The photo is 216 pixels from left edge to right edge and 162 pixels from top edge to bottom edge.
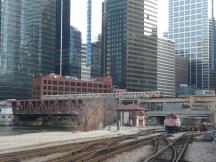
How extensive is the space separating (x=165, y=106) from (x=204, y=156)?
13938 centimetres

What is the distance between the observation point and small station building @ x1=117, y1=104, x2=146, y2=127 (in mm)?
124250

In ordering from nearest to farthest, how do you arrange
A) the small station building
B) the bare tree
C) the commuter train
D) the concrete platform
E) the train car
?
the concrete platform < the train car < the commuter train < the bare tree < the small station building

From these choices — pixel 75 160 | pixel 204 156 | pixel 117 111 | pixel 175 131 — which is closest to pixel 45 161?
pixel 75 160

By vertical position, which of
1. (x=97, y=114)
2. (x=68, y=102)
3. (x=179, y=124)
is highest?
(x=68, y=102)

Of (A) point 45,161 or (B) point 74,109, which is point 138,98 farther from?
(A) point 45,161

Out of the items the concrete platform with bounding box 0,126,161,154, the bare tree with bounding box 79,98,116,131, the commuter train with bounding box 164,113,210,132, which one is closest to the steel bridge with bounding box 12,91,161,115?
the bare tree with bounding box 79,98,116,131

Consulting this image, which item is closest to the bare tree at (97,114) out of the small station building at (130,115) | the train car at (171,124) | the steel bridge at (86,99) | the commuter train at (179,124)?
the small station building at (130,115)

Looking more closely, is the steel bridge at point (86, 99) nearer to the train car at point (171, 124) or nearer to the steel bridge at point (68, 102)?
the steel bridge at point (68, 102)

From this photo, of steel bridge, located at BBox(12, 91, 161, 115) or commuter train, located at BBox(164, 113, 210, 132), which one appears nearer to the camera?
commuter train, located at BBox(164, 113, 210, 132)

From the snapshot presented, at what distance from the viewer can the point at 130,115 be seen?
4970 inches

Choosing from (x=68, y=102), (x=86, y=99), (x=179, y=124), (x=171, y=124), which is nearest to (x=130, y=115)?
(x=179, y=124)

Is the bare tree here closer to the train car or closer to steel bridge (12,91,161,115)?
the train car

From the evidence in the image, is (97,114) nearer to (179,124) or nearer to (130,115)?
(130,115)

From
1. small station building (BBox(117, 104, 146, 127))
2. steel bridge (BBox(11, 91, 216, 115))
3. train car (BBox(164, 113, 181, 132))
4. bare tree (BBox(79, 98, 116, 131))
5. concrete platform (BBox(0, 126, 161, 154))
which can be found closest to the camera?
concrete platform (BBox(0, 126, 161, 154))
